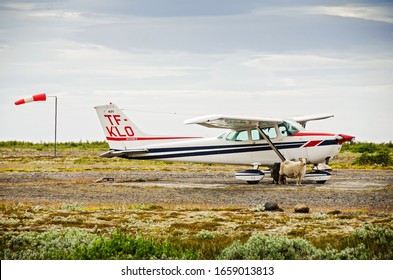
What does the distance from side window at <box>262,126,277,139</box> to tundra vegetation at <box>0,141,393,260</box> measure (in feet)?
23.1

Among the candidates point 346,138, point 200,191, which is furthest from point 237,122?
point 346,138

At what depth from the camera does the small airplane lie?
22875 millimetres

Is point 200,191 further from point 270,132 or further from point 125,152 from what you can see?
point 125,152

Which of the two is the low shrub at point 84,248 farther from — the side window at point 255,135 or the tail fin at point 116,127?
the tail fin at point 116,127

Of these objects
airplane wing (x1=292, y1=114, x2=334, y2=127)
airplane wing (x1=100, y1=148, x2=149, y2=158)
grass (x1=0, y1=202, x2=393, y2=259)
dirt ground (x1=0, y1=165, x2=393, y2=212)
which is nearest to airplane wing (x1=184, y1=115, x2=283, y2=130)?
dirt ground (x1=0, y1=165, x2=393, y2=212)

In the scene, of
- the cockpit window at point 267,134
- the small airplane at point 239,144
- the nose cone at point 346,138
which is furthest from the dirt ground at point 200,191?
the cockpit window at point 267,134

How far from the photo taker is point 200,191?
2056 cm

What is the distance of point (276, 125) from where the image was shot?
23375mm

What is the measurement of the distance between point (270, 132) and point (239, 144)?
1.16m

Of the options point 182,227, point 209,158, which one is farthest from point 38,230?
point 209,158

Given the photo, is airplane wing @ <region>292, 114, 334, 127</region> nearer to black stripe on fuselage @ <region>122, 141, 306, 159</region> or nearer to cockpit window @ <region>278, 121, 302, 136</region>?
cockpit window @ <region>278, 121, 302, 136</region>

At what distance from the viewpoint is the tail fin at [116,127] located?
2517 cm
